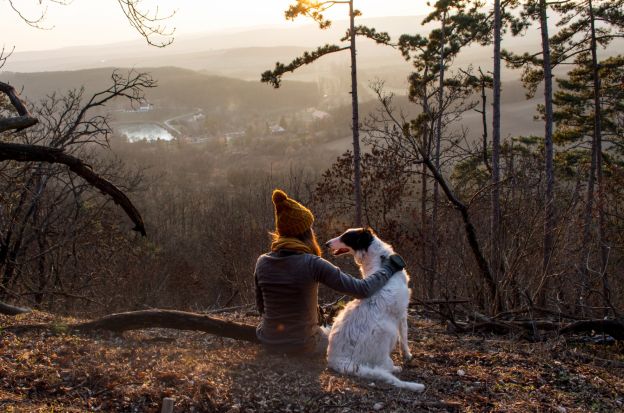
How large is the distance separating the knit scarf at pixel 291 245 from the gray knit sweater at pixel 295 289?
5 centimetres

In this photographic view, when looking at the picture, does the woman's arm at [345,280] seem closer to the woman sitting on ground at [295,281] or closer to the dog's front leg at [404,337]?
the woman sitting on ground at [295,281]

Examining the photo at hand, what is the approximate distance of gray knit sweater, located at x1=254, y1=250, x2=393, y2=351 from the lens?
17.6ft

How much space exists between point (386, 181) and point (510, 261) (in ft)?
28.7

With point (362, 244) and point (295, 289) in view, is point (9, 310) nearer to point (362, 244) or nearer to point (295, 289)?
point (295, 289)

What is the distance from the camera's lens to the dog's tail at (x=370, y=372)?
5051mm

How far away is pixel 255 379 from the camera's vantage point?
5012mm

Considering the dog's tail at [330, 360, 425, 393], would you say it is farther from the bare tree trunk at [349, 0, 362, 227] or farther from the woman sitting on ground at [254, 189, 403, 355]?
the bare tree trunk at [349, 0, 362, 227]

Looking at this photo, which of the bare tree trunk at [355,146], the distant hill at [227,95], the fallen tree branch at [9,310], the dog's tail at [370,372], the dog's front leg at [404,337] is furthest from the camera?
the distant hill at [227,95]

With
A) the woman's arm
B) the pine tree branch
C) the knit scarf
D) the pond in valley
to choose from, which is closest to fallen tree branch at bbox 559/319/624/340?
the woman's arm

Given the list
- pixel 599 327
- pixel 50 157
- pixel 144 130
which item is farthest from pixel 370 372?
pixel 144 130

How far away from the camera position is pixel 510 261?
9805mm

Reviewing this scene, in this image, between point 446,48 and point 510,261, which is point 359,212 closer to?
point 510,261

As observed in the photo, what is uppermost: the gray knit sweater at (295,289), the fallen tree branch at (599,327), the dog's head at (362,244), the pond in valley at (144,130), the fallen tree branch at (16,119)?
the pond in valley at (144,130)

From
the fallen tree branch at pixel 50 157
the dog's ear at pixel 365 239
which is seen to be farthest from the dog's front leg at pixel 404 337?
the fallen tree branch at pixel 50 157
